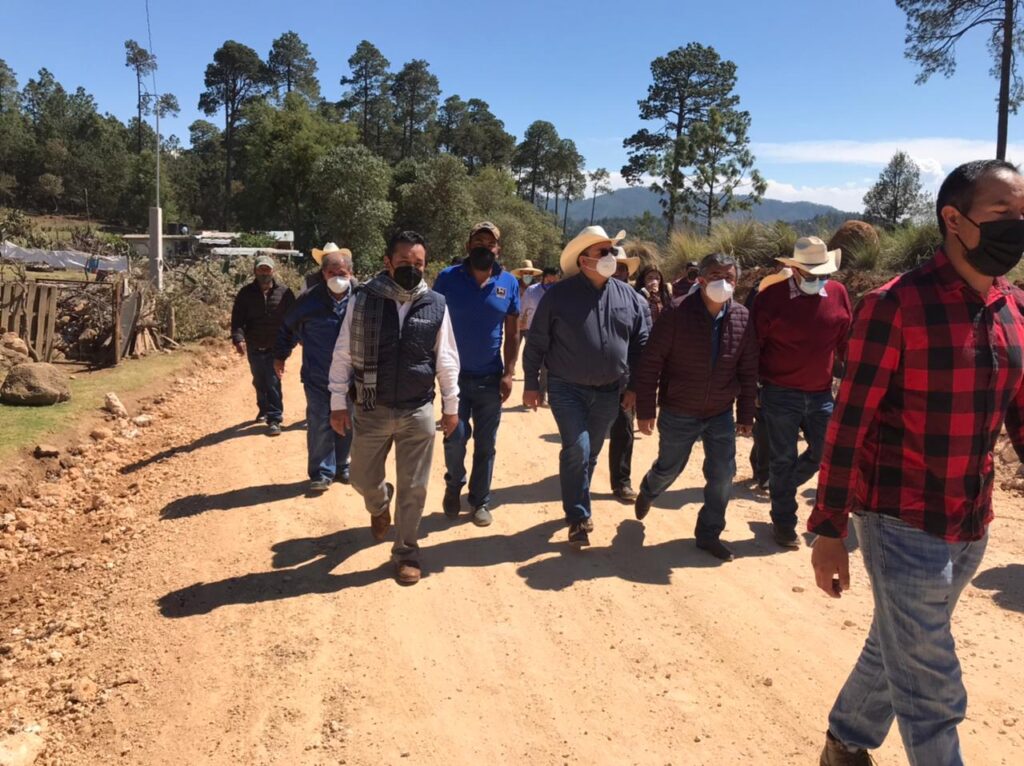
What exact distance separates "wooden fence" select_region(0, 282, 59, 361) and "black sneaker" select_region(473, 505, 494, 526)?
842 centimetres

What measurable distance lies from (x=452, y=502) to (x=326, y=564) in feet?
3.78

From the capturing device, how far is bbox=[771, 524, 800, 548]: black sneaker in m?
5.19

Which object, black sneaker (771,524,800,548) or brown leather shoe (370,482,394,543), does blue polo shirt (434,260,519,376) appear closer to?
brown leather shoe (370,482,394,543)

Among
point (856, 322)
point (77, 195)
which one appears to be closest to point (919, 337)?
point (856, 322)

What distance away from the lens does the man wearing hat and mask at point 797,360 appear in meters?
5.15

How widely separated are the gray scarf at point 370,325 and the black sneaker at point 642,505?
2199 mm

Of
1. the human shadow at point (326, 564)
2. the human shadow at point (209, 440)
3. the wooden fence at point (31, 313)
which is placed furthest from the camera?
the wooden fence at point (31, 313)

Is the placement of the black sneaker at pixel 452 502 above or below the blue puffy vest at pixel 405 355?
below

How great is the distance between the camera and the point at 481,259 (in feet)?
17.4

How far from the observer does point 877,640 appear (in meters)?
2.59

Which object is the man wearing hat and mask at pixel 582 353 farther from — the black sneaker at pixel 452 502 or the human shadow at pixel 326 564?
the black sneaker at pixel 452 502

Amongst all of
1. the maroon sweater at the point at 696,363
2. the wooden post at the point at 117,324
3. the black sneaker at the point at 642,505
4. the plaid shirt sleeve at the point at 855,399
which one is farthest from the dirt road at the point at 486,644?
the wooden post at the point at 117,324

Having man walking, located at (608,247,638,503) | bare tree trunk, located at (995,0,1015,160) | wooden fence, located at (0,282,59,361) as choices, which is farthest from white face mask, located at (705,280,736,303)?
bare tree trunk, located at (995,0,1015,160)

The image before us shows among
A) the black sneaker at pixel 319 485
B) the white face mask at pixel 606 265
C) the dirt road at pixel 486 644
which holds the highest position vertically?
the white face mask at pixel 606 265
